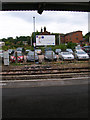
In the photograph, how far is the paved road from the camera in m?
4.18

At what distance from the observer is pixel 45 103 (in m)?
4.90

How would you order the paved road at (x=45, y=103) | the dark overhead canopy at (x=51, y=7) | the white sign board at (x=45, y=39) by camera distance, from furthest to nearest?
the white sign board at (x=45, y=39) → the dark overhead canopy at (x=51, y=7) → the paved road at (x=45, y=103)

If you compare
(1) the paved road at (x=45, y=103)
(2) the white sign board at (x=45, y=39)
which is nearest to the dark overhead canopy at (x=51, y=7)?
(1) the paved road at (x=45, y=103)

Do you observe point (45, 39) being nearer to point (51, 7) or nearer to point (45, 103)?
point (51, 7)

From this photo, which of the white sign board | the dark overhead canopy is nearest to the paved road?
the dark overhead canopy

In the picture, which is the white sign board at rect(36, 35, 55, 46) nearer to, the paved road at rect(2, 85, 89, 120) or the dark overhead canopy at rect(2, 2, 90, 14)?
the dark overhead canopy at rect(2, 2, 90, 14)

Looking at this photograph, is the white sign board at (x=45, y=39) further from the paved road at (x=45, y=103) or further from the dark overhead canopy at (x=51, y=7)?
the paved road at (x=45, y=103)

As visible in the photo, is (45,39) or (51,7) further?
(45,39)

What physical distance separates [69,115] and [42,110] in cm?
88

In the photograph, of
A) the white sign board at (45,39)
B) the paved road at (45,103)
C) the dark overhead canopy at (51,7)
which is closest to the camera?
the paved road at (45,103)

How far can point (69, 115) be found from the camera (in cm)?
409

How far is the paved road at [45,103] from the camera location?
4.18 meters

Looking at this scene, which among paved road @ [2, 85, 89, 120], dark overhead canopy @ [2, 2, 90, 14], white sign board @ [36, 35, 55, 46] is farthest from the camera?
white sign board @ [36, 35, 55, 46]

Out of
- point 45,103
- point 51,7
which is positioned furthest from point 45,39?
point 45,103
